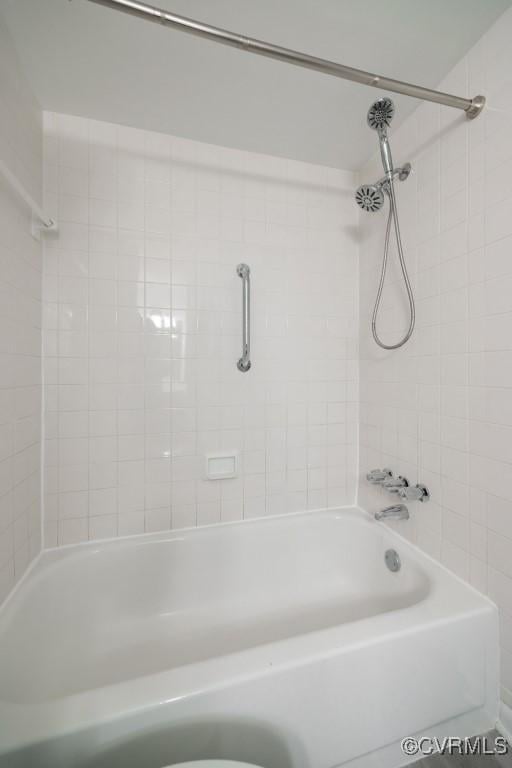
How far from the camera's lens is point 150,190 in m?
1.37

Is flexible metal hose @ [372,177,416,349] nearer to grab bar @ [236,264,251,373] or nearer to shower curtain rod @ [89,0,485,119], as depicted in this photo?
shower curtain rod @ [89,0,485,119]

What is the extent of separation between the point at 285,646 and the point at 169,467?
845mm

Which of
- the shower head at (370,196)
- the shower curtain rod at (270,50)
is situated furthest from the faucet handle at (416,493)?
the shower curtain rod at (270,50)

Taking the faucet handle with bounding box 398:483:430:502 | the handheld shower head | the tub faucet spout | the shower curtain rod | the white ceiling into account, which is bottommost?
the tub faucet spout

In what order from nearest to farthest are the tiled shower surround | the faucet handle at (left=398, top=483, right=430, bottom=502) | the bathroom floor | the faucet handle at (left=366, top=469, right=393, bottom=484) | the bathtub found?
the bathtub < the bathroom floor < the tiled shower surround < the faucet handle at (left=398, top=483, right=430, bottom=502) < the faucet handle at (left=366, top=469, right=393, bottom=484)

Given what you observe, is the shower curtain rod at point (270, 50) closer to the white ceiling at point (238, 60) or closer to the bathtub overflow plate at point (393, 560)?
the white ceiling at point (238, 60)

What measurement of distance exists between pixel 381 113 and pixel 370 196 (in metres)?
0.26

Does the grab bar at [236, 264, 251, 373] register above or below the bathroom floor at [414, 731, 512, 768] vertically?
above

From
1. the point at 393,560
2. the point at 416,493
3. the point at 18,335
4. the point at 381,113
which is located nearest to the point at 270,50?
the point at 381,113

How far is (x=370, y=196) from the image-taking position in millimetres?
1247

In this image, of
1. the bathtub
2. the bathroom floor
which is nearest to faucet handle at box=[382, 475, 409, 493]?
the bathtub

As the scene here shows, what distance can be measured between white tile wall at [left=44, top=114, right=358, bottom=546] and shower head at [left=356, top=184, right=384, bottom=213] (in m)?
0.35

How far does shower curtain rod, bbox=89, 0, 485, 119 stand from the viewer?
67 cm

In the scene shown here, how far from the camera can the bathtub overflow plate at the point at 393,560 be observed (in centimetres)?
128
